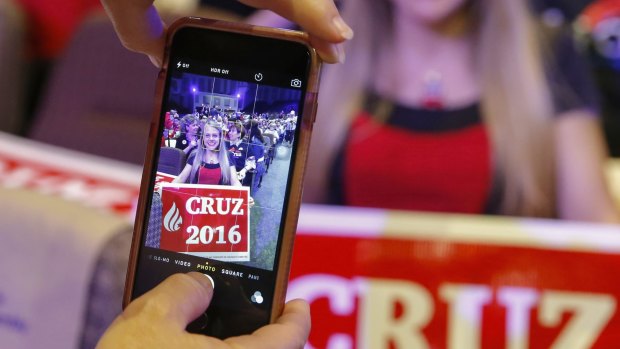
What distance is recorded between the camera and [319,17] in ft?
1.63

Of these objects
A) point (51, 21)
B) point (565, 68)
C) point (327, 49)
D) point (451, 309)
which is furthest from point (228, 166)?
point (51, 21)

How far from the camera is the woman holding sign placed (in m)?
0.55

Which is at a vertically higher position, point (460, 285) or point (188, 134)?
point (188, 134)

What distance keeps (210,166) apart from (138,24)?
0.12m

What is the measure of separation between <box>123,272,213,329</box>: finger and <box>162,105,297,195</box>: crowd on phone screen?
3.2 inches

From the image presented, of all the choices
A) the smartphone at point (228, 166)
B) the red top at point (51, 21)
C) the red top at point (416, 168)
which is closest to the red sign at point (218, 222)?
the smartphone at point (228, 166)

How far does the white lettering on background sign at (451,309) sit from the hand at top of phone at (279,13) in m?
0.60

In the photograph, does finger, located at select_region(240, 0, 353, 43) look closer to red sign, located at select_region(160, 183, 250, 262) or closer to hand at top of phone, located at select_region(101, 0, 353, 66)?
hand at top of phone, located at select_region(101, 0, 353, 66)

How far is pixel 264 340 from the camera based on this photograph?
0.49 meters

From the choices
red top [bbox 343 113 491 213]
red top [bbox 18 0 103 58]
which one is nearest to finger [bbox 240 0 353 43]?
red top [bbox 343 113 491 213]

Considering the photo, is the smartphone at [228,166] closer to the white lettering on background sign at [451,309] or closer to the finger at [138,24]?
the finger at [138,24]

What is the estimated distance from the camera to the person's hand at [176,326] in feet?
1.47

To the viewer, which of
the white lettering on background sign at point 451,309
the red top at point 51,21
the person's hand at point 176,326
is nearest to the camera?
the person's hand at point 176,326

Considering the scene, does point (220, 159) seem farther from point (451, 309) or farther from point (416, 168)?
point (416, 168)
